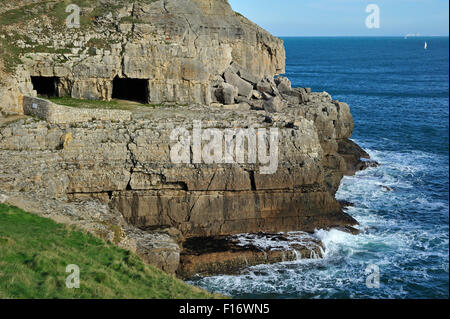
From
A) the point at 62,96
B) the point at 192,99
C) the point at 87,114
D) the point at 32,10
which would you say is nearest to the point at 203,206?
the point at 87,114

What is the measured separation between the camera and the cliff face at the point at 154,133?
28.8m

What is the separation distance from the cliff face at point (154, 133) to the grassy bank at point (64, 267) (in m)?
2.11

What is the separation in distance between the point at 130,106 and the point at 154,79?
2.88 m

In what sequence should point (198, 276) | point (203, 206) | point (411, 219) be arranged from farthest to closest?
point (411, 219) < point (203, 206) < point (198, 276)

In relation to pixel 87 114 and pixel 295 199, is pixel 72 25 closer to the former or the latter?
pixel 87 114

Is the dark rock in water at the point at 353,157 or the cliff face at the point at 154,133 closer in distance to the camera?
the cliff face at the point at 154,133

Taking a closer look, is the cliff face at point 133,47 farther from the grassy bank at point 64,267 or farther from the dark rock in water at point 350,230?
the grassy bank at point 64,267

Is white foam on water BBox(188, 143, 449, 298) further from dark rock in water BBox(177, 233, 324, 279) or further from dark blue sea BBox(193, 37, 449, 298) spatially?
dark rock in water BBox(177, 233, 324, 279)

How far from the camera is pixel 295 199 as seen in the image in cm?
3155

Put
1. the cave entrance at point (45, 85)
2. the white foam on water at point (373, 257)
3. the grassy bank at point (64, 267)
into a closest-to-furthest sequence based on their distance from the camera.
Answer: the grassy bank at point (64, 267), the white foam on water at point (373, 257), the cave entrance at point (45, 85)

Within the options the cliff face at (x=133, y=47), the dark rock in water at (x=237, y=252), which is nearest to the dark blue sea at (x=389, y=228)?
the dark rock in water at (x=237, y=252)

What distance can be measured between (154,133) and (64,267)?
44.2 feet

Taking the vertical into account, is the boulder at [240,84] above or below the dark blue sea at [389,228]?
above

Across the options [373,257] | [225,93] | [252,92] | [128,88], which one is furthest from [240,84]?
[373,257]
